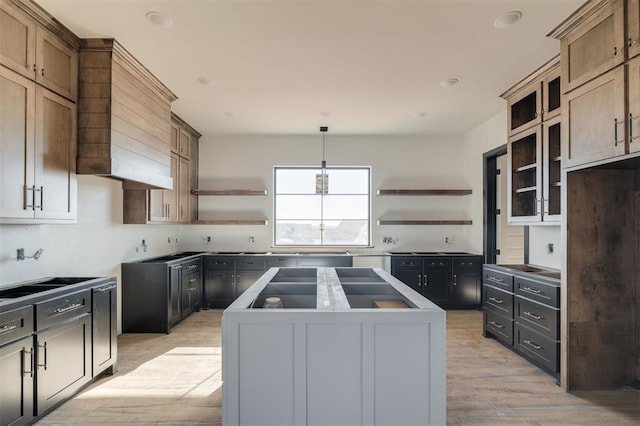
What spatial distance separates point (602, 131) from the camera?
2494mm

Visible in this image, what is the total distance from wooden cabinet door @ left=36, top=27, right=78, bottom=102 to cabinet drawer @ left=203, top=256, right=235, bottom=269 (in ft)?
10.3

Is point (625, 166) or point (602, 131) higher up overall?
point (602, 131)

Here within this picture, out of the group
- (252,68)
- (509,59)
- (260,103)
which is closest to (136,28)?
(252,68)

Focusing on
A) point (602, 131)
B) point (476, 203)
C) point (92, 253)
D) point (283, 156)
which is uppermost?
point (283, 156)

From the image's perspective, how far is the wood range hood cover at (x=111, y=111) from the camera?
9.79 feet

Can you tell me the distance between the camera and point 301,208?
6.34 meters

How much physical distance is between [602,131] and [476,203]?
10.7 feet

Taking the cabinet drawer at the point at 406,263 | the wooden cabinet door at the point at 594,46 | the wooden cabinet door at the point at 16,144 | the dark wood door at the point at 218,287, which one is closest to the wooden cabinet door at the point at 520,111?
the wooden cabinet door at the point at 594,46

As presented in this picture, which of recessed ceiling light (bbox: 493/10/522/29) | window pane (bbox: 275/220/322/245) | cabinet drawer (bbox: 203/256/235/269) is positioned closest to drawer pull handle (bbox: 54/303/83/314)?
cabinet drawer (bbox: 203/256/235/269)

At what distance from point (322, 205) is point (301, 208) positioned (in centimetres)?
38

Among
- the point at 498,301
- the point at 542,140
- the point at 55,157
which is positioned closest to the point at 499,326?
the point at 498,301

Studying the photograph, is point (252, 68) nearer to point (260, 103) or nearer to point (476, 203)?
point (260, 103)

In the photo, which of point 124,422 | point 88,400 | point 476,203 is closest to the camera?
point 124,422

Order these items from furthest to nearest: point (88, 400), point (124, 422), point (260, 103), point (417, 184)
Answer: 1. point (417, 184)
2. point (260, 103)
3. point (88, 400)
4. point (124, 422)
